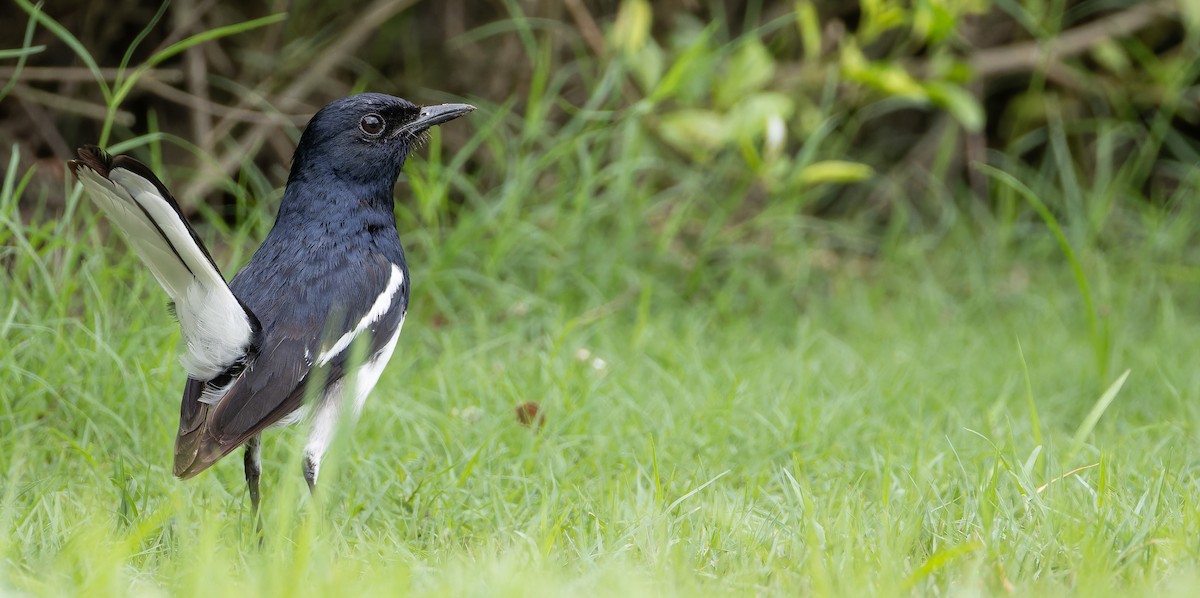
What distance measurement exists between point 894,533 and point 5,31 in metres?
4.50

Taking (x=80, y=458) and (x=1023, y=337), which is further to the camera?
(x=1023, y=337)

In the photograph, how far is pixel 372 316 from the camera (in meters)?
3.37

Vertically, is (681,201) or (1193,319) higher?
(681,201)

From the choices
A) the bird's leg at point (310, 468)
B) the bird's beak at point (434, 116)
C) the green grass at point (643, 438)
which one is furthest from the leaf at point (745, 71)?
the bird's leg at point (310, 468)

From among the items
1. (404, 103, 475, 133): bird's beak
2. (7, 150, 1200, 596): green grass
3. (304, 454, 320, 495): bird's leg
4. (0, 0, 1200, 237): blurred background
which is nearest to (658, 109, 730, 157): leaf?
(0, 0, 1200, 237): blurred background

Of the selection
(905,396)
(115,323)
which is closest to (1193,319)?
(905,396)

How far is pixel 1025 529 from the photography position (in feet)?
9.27

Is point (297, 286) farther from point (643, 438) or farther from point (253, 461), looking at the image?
point (643, 438)

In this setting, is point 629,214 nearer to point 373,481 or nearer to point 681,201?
point 681,201

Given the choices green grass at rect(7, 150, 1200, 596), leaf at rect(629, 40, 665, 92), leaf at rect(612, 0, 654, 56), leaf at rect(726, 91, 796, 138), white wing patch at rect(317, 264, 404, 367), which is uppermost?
Answer: leaf at rect(612, 0, 654, 56)

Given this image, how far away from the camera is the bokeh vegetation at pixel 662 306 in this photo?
9.09ft

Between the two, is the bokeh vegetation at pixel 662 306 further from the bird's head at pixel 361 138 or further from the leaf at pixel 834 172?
the bird's head at pixel 361 138

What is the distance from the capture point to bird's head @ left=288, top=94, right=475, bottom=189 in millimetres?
3611

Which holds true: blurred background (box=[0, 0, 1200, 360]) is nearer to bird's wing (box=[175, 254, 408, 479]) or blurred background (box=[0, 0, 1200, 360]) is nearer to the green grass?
the green grass
